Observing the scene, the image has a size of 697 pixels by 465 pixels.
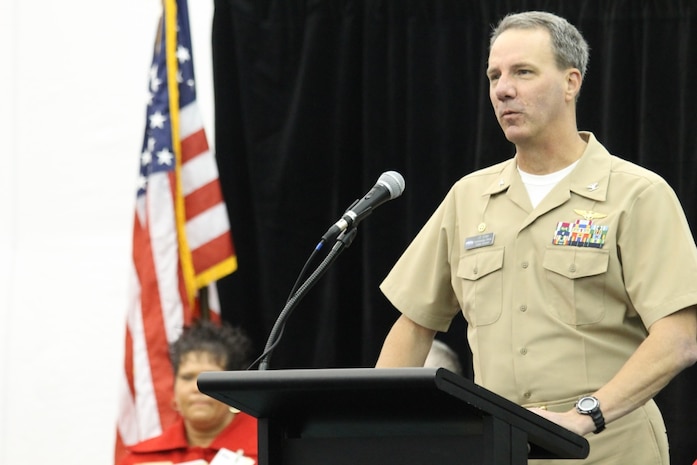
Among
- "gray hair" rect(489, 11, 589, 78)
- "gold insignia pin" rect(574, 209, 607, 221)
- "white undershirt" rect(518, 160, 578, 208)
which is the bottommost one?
"gold insignia pin" rect(574, 209, 607, 221)

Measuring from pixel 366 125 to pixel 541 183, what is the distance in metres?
1.67

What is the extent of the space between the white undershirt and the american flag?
185 cm

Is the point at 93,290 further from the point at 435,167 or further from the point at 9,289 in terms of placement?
the point at 435,167

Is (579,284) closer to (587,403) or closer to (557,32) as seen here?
(587,403)

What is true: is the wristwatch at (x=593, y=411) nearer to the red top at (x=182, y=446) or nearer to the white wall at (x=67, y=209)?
the red top at (x=182, y=446)

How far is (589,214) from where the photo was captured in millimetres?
2764

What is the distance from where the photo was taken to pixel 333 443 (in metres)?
2.26

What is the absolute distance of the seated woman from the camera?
4.32 meters

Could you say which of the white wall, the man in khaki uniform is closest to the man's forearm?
the man in khaki uniform

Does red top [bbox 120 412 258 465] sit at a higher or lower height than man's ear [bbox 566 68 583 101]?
lower

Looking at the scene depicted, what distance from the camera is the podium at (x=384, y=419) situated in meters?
2.02

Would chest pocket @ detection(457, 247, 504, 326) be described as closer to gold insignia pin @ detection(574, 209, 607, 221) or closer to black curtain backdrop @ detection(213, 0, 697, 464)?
gold insignia pin @ detection(574, 209, 607, 221)

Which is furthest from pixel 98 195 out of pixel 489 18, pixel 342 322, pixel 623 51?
pixel 623 51

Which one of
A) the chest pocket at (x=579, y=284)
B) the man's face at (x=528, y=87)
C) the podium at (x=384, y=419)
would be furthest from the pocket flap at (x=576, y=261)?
the podium at (x=384, y=419)
